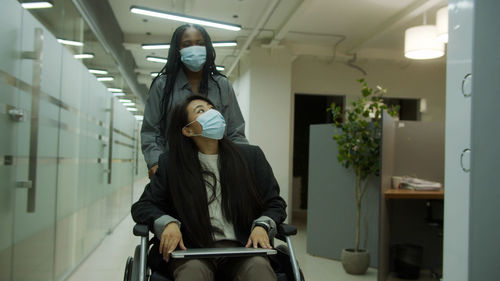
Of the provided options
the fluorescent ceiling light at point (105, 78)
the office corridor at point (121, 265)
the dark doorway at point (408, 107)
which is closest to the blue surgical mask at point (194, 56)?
the office corridor at point (121, 265)

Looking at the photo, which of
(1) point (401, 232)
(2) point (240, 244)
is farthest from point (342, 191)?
(2) point (240, 244)

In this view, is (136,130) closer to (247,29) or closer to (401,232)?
(247,29)

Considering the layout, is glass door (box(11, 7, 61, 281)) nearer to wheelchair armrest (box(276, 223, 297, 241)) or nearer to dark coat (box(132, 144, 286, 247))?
dark coat (box(132, 144, 286, 247))

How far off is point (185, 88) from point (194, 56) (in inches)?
6.9

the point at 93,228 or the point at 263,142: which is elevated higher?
the point at 263,142

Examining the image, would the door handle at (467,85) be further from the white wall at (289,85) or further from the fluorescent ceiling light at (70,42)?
the white wall at (289,85)

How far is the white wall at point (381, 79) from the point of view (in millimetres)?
8336

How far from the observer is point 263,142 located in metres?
7.44

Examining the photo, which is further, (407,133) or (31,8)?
(407,133)

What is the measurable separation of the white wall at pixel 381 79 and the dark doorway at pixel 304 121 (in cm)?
42

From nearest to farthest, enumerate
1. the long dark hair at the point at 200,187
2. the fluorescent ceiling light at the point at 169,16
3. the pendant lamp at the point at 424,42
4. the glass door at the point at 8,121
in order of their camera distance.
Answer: the long dark hair at the point at 200,187 → the glass door at the point at 8,121 → the fluorescent ceiling light at the point at 169,16 → the pendant lamp at the point at 424,42

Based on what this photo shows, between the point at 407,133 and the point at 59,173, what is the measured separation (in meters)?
3.51

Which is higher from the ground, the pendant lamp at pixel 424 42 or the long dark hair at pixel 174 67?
the pendant lamp at pixel 424 42

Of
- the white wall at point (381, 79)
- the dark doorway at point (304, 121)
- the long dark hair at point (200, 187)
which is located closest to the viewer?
the long dark hair at point (200, 187)
